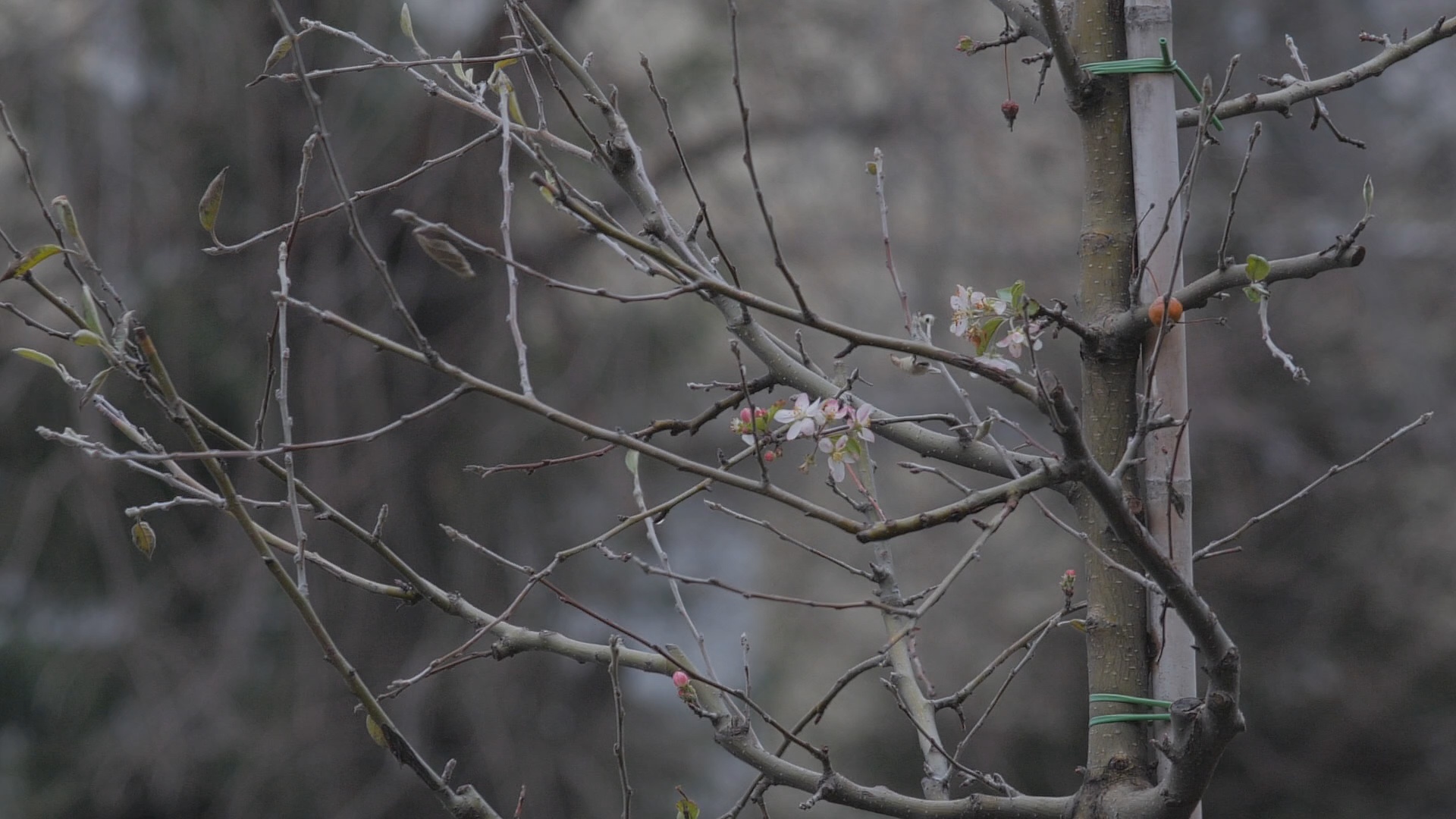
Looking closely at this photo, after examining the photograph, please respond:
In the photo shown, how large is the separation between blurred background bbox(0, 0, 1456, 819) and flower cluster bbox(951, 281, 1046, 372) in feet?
7.10

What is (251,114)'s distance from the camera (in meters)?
3.24

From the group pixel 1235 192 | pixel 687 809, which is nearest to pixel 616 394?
pixel 687 809

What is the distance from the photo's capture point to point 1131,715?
3.29 ft

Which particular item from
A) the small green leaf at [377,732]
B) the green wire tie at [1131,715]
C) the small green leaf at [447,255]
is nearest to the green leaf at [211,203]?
the small green leaf at [447,255]

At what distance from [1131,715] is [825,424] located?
0.37m

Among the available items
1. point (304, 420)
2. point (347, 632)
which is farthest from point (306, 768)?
point (304, 420)

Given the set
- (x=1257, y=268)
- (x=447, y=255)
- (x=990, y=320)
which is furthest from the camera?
(x=990, y=320)

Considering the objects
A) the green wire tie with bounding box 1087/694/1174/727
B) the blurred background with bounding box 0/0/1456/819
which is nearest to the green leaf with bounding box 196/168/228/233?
the green wire tie with bounding box 1087/694/1174/727

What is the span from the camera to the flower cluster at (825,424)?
0.94 metres

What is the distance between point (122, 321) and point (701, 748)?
136 inches

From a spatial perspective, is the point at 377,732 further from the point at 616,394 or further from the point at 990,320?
the point at 616,394

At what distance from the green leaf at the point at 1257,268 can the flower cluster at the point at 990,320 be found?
159 mm

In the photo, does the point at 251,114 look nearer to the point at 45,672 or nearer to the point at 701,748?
the point at 45,672

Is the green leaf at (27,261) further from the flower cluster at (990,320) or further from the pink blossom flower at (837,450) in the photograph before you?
the flower cluster at (990,320)
